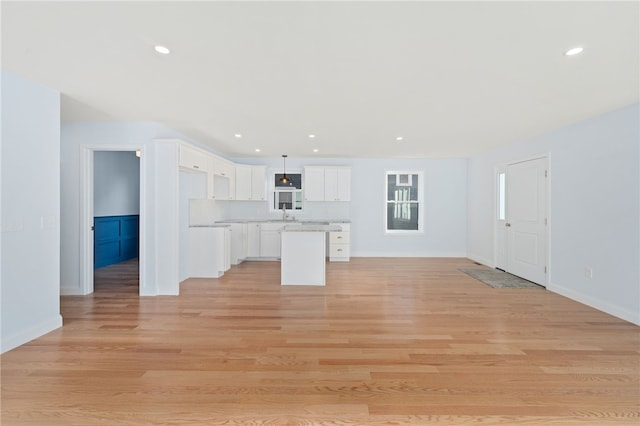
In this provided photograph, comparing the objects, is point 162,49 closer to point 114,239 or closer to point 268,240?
point 268,240

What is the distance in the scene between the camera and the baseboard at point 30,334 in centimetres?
246

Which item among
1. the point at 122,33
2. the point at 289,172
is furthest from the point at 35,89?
the point at 289,172

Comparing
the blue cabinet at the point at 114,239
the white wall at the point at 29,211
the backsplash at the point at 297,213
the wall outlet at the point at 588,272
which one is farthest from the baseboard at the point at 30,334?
the wall outlet at the point at 588,272

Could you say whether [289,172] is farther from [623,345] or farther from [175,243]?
[623,345]

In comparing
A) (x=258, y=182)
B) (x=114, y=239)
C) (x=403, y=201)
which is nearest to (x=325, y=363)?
(x=258, y=182)

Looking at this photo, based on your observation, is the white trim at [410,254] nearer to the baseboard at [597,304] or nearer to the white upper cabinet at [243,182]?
the baseboard at [597,304]

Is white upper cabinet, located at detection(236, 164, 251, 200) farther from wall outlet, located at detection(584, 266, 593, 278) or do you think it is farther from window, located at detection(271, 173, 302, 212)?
wall outlet, located at detection(584, 266, 593, 278)

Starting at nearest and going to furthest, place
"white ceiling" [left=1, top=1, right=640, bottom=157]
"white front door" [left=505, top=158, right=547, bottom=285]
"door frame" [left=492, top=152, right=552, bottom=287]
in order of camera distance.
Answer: "white ceiling" [left=1, top=1, right=640, bottom=157] → "door frame" [left=492, top=152, right=552, bottom=287] → "white front door" [left=505, top=158, right=547, bottom=285]

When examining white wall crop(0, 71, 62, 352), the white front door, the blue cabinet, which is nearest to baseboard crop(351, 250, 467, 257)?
the white front door

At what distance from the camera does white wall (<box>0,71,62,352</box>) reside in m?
2.52

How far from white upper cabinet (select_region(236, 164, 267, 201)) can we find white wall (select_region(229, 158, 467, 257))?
34cm

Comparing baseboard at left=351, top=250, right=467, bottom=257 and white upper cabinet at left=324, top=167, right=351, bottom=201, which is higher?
white upper cabinet at left=324, top=167, right=351, bottom=201

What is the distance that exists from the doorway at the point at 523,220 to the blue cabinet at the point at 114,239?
7.73 metres

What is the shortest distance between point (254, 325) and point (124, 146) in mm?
3096
